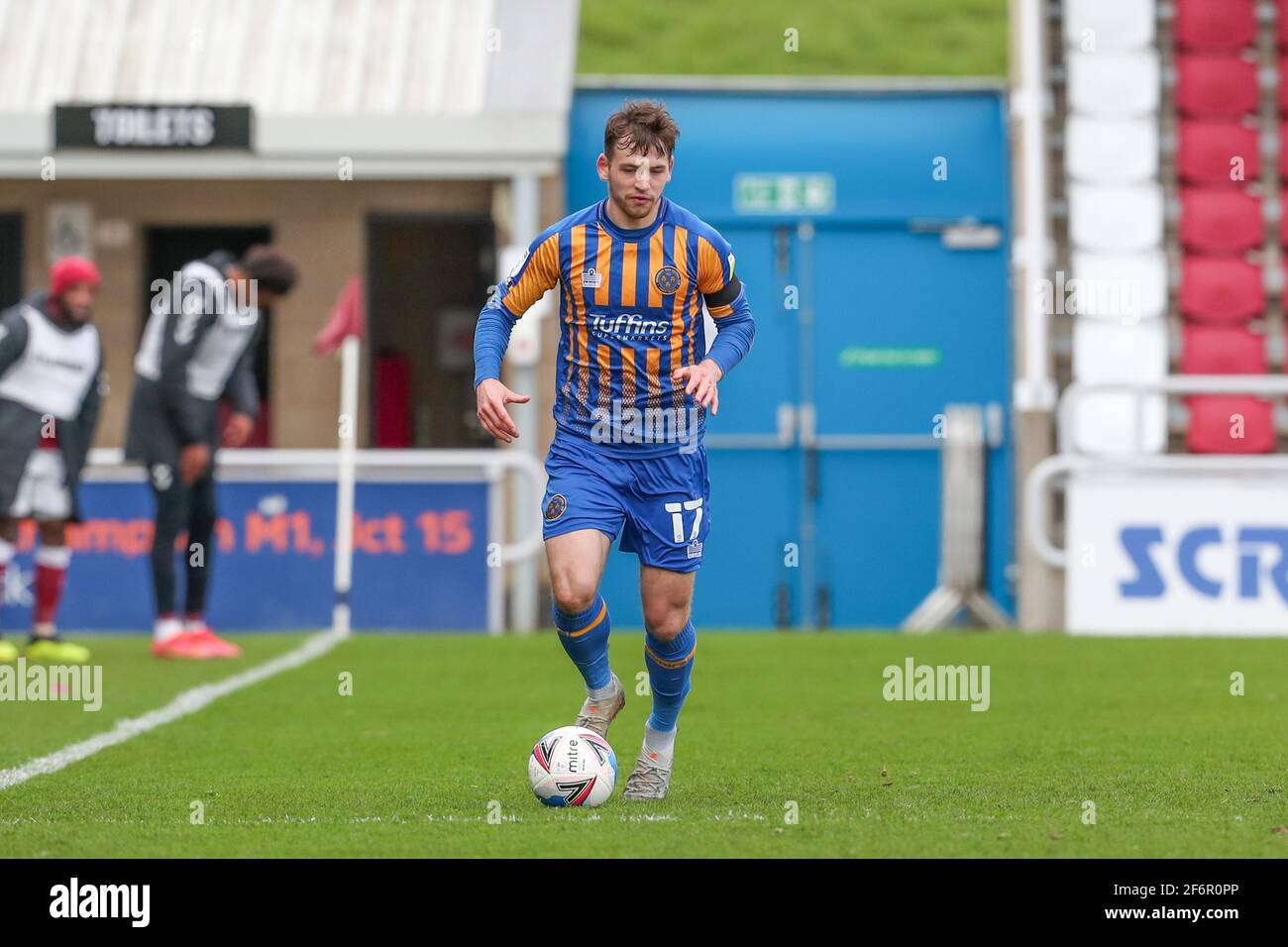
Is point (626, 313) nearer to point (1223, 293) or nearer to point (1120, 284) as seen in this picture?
point (1120, 284)

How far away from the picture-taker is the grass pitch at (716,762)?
5.34 m

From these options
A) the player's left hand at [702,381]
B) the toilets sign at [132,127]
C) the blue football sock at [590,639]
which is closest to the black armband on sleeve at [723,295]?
the player's left hand at [702,381]

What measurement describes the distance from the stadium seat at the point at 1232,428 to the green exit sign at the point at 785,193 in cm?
305

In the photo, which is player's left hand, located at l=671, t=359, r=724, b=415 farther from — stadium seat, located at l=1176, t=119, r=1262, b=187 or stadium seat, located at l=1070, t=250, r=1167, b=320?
stadium seat, located at l=1176, t=119, r=1262, b=187

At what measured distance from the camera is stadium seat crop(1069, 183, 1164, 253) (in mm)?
15320

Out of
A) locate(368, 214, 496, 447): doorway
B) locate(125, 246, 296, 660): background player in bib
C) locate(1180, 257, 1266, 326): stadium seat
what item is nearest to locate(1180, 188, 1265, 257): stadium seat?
locate(1180, 257, 1266, 326): stadium seat

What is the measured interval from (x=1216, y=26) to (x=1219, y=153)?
1.10 metres

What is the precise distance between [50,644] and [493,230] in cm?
672

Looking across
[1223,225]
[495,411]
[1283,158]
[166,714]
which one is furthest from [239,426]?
[1283,158]

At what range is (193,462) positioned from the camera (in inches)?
442

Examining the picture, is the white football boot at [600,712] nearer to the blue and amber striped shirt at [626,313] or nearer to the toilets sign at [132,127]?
the blue and amber striped shirt at [626,313]
